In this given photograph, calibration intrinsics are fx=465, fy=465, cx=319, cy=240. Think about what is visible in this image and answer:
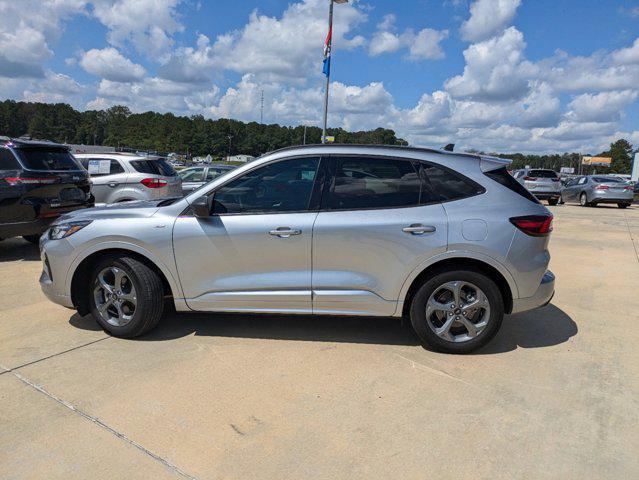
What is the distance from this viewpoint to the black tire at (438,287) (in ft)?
12.2

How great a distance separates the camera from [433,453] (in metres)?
2.60

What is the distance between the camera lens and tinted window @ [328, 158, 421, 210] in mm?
3811

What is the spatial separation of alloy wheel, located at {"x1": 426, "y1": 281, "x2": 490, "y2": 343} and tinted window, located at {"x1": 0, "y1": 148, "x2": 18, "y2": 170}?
6.36m

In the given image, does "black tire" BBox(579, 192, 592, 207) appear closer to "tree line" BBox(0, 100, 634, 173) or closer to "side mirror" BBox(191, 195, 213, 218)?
"side mirror" BBox(191, 195, 213, 218)

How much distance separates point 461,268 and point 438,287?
242 mm

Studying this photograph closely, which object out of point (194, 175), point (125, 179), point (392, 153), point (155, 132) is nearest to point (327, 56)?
point (194, 175)

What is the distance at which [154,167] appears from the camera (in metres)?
9.82

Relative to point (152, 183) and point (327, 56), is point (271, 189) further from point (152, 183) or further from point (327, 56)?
point (327, 56)

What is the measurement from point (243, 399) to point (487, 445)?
5.07 feet

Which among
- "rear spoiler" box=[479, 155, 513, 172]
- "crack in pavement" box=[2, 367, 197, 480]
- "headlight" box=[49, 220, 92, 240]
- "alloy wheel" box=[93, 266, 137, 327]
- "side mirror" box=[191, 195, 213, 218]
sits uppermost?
"rear spoiler" box=[479, 155, 513, 172]

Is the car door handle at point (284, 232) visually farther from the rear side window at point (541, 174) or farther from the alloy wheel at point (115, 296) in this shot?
the rear side window at point (541, 174)

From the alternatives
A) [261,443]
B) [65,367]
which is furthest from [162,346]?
[261,443]

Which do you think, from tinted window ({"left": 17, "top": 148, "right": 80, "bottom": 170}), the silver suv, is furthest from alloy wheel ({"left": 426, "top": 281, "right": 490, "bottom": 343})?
tinted window ({"left": 17, "top": 148, "right": 80, "bottom": 170})

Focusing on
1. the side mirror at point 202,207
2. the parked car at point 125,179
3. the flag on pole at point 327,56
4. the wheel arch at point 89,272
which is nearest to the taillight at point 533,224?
the side mirror at point 202,207
